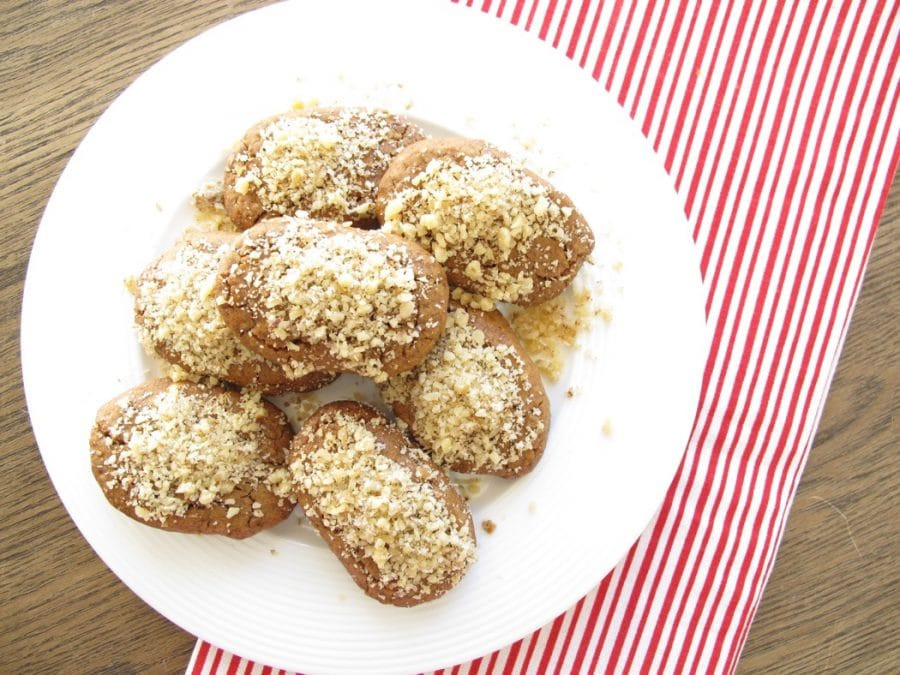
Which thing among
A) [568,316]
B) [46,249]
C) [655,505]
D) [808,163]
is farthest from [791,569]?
[46,249]

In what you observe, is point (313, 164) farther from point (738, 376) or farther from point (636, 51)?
point (738, 376)

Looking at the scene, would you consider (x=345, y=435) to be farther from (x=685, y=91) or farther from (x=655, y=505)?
(x=685, y=91)

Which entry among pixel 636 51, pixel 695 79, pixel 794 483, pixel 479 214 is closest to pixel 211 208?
pixel 479 214

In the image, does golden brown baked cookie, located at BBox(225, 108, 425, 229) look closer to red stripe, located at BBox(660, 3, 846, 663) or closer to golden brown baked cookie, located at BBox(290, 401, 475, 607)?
golden brown baked cookie, located at BBox(290, 401, 475, 607)

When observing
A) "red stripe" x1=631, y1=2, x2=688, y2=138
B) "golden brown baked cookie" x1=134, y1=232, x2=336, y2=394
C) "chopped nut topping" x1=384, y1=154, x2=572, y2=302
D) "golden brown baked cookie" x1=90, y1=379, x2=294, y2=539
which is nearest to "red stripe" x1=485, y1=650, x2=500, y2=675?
"golden brown baked cookie" x1=90, y1=379, x2=294, y2=539

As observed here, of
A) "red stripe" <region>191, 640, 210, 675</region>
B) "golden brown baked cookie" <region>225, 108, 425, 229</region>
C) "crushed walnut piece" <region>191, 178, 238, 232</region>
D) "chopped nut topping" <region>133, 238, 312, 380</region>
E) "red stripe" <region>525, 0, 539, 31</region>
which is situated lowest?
"red stripe" <region>191, 640, 210, 675</region>

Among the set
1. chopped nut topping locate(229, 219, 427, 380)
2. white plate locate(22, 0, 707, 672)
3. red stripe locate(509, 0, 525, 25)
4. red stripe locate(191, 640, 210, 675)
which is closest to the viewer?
chopped nut topping locate(229, 219, 427, 380)

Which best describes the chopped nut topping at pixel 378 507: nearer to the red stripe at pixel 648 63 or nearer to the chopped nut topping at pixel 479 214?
the chopped nut topping at pixel 479 214
